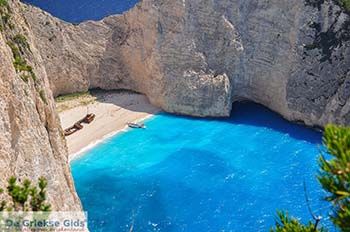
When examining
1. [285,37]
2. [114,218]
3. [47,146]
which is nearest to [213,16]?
[285,37]

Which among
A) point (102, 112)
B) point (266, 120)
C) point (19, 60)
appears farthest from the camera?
point (102, 112)

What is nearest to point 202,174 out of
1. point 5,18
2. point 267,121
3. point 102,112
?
point 267,121

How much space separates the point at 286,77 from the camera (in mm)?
47312

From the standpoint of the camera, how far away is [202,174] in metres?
40.0

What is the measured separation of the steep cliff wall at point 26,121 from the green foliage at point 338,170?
11903mm

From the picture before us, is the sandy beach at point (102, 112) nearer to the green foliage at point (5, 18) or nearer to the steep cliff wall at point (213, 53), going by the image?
the steep cliff wall at point (213, 53)

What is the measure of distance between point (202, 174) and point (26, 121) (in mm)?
19450

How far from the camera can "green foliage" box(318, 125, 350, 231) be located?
29.5 ft

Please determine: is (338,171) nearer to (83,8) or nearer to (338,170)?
(338,170)

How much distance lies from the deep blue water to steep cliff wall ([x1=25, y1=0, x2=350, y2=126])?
5566mm

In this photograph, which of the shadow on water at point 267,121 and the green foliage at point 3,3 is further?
the shadow on water at point 267,121

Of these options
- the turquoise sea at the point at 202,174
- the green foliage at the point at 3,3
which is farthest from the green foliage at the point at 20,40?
the turquoise sea at the point at 202,174

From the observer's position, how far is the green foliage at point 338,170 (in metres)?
8.98

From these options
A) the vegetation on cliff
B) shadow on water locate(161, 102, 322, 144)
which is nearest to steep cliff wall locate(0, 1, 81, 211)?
the vegetation on cliff
